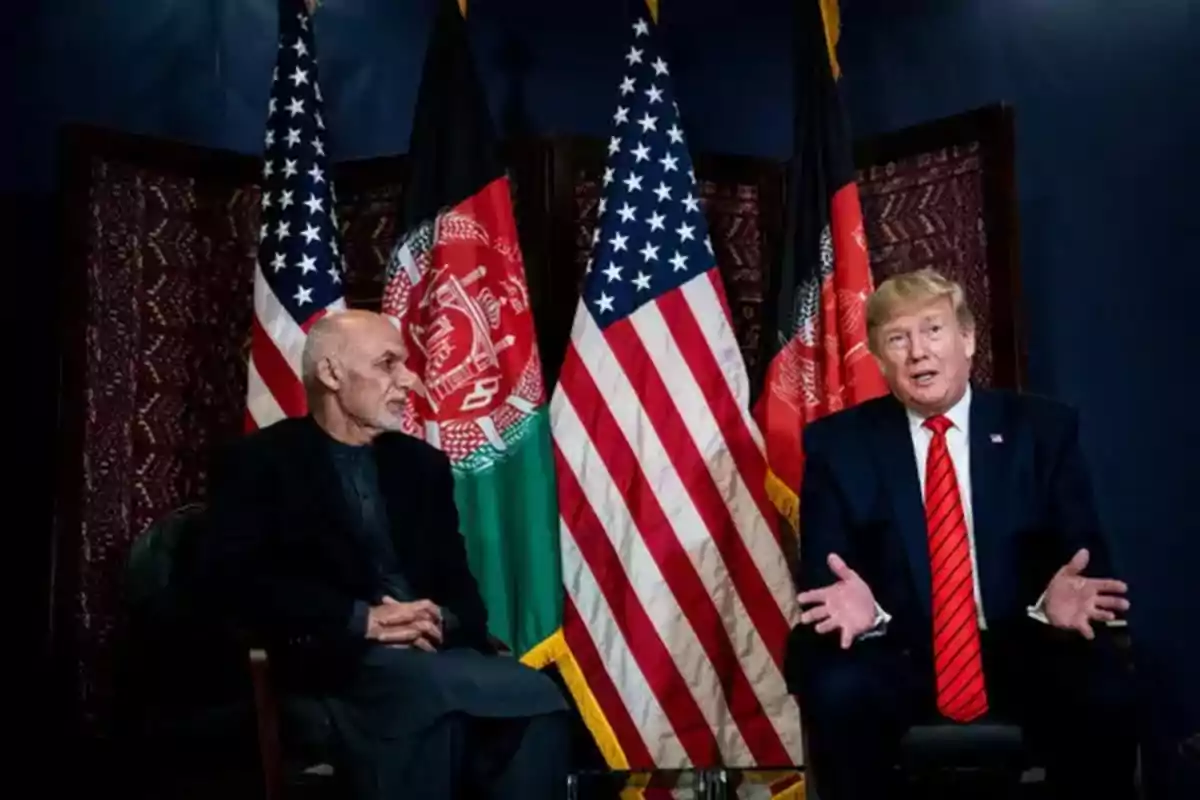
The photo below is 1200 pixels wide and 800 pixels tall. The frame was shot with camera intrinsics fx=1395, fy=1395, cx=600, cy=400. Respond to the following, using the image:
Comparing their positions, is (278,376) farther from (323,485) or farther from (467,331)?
(323,485)

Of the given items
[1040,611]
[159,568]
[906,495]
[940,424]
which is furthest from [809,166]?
[159,568]

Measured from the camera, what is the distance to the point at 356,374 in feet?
9.98

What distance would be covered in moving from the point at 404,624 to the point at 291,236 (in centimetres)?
147

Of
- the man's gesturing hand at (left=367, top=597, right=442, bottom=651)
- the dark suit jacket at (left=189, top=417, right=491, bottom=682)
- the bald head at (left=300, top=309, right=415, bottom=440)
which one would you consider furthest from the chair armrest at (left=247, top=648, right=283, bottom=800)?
the bald head at (left=300, top=309, right=415, bottom=440)

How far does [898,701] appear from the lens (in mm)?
2650

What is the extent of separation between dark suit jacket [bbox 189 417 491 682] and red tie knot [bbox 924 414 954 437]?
1.07 meters

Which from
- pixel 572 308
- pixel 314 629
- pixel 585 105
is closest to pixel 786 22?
pixel 585 105

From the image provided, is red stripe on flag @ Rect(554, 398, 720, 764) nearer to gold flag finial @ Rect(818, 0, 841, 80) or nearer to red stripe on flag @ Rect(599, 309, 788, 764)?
red stripe on flag @ Rect(599, 309, 788, 764)

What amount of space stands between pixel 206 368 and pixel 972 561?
7.79 ft

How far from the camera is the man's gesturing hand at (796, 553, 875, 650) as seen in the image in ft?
8.70

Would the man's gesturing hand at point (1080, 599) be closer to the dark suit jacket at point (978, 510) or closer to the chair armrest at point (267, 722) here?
the dark suit jacket at point (978, 510)

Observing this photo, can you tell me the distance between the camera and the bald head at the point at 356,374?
3.05 m

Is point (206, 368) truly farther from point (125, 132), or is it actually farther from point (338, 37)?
point (338, 37)

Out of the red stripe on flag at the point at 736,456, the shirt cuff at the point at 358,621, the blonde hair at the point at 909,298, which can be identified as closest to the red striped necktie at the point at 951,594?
the blonde hair at the point at 909,298
